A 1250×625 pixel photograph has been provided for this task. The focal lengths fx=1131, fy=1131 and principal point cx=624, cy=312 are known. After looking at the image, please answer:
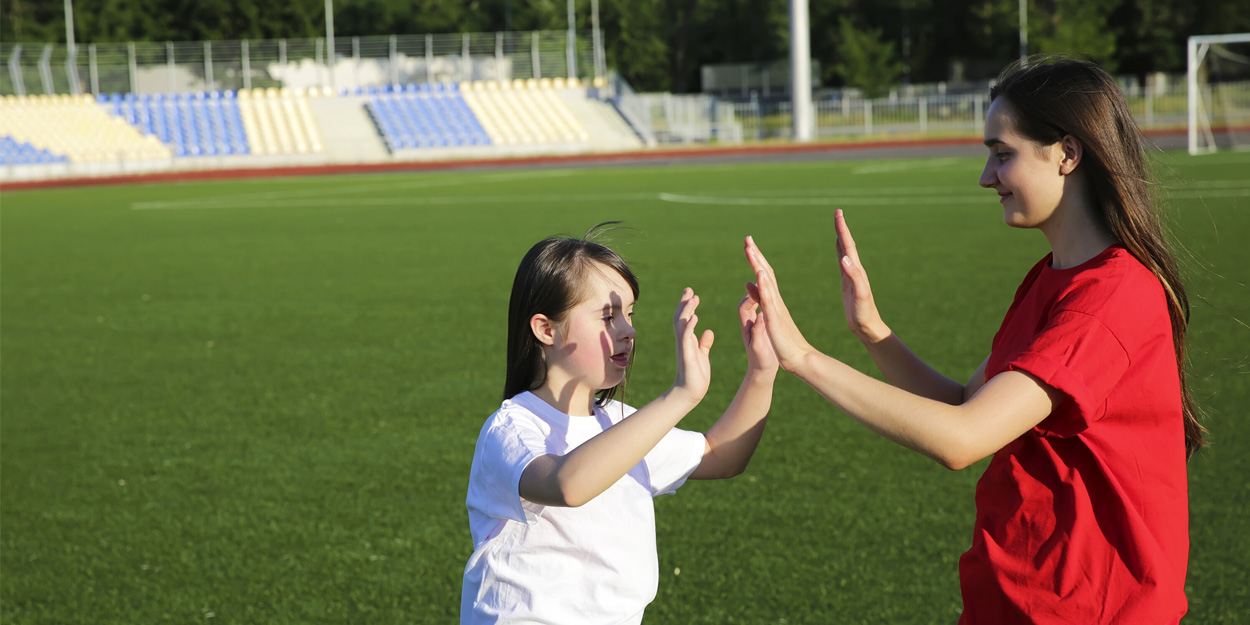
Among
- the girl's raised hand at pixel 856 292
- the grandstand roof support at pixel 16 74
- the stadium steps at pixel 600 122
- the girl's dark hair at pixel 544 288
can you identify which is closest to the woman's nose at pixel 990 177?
the girl's raised hand at pixel 856 292

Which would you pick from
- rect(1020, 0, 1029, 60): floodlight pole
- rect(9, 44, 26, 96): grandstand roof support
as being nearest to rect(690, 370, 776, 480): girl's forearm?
rect(9, 44, 26, 96): grandstand roof support

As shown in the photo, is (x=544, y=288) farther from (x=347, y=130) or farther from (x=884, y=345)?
(x=347, y=130)

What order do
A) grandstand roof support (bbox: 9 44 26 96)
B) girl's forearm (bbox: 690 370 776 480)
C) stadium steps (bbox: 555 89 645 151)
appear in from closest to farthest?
1. girl's forearm (bbox: 690 370 776 480)
2. grandstand roof support (bbox: 9 44 26 96)
3. stadium steps (bbox: 555 89 645 151)

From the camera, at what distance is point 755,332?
1.75 metres

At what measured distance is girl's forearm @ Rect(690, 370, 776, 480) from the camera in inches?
78.2

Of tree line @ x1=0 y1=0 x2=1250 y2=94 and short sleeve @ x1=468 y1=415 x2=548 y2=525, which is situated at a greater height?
tree line @ x1=0 y1=0 x2=1250 y2=94

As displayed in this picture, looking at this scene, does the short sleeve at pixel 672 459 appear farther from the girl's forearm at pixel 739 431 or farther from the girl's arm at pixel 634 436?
the girl's arm at pixel 634 436

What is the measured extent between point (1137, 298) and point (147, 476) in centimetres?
398

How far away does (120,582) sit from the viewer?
3486 mm

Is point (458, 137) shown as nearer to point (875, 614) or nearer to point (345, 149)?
point (345, 149)

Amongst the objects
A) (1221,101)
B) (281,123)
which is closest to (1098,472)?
(1221,101)

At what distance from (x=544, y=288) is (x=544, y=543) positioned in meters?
0.42

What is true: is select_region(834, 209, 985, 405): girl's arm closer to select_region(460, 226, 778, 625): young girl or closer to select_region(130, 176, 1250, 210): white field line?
select_region(460, 226, 778, 625): young girl

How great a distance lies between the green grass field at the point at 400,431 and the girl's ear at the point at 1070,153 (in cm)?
31
